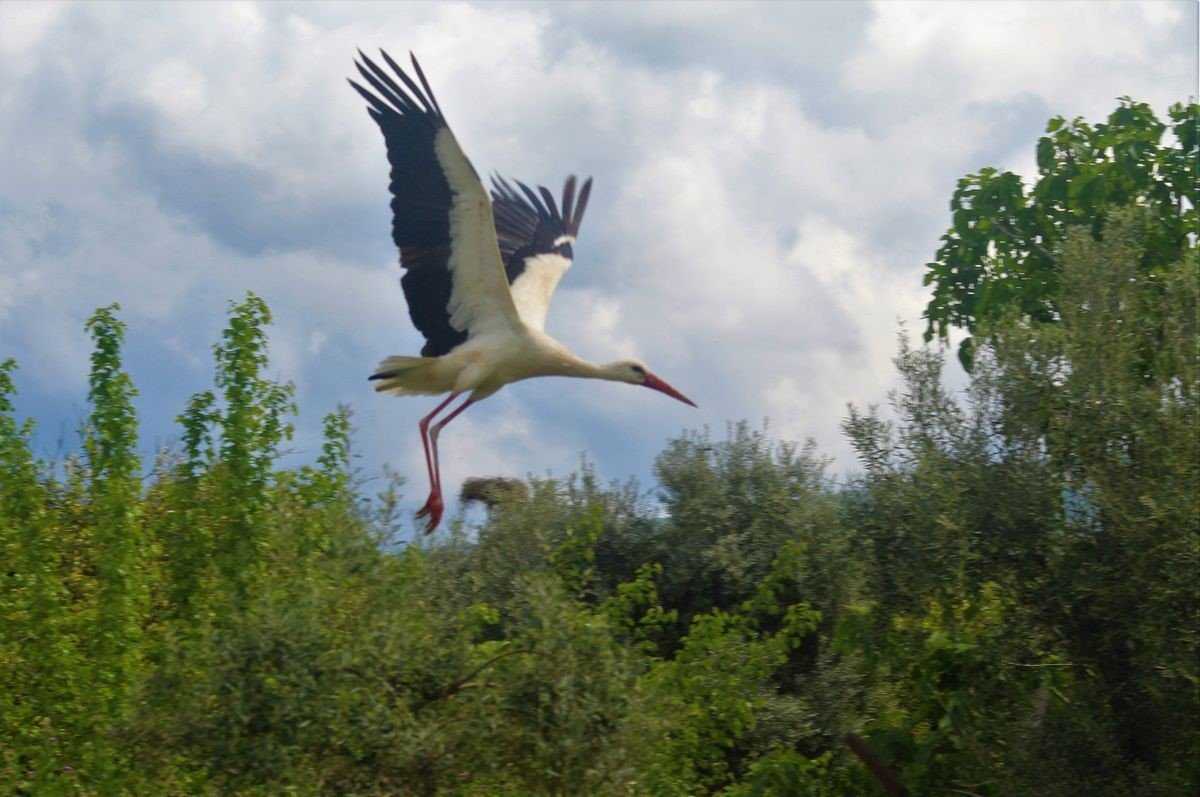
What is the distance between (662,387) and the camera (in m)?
12.1

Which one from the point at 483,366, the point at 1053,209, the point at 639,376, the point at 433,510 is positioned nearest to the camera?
the point at 433,510

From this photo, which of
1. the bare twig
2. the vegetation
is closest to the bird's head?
the vegetation

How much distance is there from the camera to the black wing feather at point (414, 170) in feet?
33.0

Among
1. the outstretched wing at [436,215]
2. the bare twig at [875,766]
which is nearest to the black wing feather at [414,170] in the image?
the outstretched wing at [436,215]

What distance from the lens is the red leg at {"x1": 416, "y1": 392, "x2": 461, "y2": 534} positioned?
9.95m

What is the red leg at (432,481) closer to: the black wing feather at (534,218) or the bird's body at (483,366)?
the bird's body at (483,366)

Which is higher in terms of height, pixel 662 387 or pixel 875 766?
pixel 662 387

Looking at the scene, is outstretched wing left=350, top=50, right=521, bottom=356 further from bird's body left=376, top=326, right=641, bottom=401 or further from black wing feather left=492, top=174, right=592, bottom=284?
black wing feather left=492, top=174, right=592, bottom=284

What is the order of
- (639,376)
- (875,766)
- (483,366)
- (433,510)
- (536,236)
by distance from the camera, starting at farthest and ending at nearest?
1. (536,236)
2. (639,376)
3. (483,366)
4. (433,510)
5. (875,766)

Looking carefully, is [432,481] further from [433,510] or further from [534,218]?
[534,218]

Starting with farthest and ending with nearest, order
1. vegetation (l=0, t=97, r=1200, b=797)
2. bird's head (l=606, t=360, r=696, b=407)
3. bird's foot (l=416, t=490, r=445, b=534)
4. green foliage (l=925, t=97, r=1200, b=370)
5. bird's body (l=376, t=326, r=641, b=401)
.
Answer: green foliage (l=925, t=97, r=1200, b=370), bird's head (l=606, t=360, r=696, b=407), bird's body (l=376, t=326, r=641, b=401), bird's foot (l=416, t=490, r=445, b=534), vegetation (l=0, t=97, r=1200, b=797)

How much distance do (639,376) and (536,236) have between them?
2.70 m

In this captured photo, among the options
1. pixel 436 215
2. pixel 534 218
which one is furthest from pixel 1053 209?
pixel 436 215

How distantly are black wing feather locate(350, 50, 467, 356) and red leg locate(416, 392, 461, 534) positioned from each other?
3.71 feet
